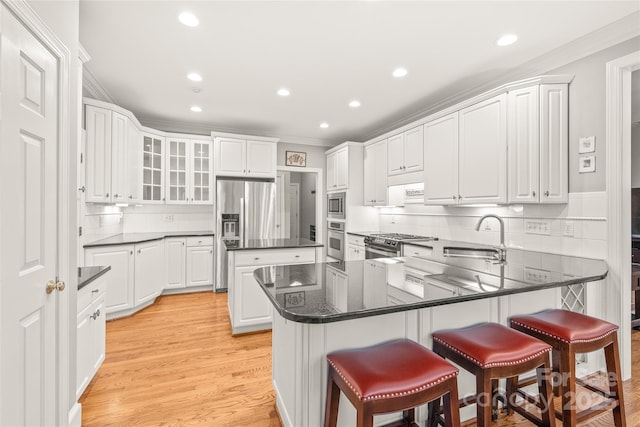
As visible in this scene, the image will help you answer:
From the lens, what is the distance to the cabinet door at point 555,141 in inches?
97.0

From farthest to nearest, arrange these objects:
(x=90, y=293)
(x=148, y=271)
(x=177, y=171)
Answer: (x=177, y=171)
(x=148, y=271)
(x=90, y=293)

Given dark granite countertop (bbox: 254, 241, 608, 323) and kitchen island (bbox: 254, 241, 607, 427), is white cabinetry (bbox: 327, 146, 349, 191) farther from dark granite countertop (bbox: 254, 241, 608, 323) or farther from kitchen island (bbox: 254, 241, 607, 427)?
kitchen island (bbox: 254, 241, 607, 427)

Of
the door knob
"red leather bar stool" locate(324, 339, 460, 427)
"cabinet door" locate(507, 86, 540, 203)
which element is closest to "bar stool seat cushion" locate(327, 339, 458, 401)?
"red leather bar stool" locate(324, 339, 460, 427)

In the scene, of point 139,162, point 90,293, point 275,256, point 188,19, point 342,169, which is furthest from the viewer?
point 342,169

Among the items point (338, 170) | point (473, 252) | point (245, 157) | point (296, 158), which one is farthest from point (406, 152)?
point (245, 157)

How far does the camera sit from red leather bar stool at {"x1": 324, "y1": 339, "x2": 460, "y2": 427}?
3.41 ft

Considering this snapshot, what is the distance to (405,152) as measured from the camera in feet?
13.2

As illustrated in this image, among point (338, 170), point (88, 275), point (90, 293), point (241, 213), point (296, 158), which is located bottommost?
point (90, 293)

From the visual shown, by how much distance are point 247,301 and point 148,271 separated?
1.69 metres

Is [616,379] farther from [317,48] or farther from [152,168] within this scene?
[152,168]

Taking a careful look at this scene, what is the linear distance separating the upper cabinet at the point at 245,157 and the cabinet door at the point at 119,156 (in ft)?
3.96

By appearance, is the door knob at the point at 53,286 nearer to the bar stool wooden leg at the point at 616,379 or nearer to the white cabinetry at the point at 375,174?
the bar stool wooden leg at the point at 616,379

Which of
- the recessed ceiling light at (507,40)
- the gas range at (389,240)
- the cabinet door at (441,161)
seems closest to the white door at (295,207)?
the gas range at (389,240)

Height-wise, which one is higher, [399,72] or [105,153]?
[399,72]
